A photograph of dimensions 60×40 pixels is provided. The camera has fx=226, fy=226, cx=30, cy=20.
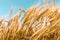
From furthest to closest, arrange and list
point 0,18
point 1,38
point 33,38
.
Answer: point 0,18, point 1,38, point 33,38

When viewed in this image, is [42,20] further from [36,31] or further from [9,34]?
[9,34]

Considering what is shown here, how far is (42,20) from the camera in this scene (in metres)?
2.29

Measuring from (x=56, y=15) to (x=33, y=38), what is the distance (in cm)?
33

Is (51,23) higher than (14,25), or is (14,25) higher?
(14,25)

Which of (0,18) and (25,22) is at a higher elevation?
(0,18)

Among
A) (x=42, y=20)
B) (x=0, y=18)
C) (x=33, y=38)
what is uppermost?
(x=0, y=18)

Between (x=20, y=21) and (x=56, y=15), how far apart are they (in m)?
0.37

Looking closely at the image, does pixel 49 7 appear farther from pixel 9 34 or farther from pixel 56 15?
pixel 9 34

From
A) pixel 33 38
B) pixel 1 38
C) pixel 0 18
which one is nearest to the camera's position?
pixel 33 38

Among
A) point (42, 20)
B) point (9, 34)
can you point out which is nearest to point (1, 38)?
point (9, 34)

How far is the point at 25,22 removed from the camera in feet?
7.44

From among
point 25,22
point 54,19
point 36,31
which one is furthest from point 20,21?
point 54,19

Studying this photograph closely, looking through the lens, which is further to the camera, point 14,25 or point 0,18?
point 0,18

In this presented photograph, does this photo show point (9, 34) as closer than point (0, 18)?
Yes
